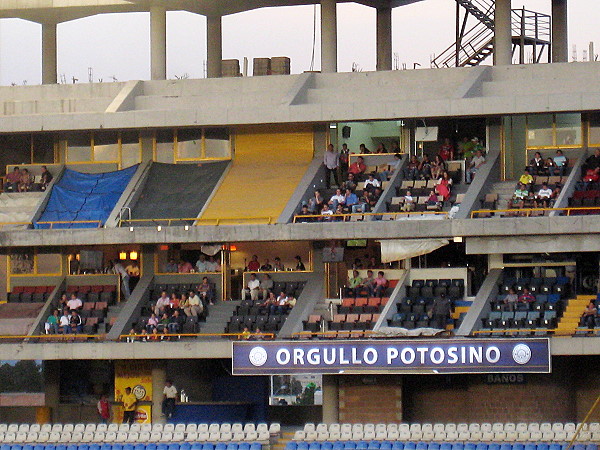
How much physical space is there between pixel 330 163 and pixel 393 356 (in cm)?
758

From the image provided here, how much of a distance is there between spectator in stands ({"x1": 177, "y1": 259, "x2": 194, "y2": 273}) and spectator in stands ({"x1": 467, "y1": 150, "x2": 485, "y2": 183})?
8408 millimetres

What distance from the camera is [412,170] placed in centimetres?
4381

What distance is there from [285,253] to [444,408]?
6.55 metres

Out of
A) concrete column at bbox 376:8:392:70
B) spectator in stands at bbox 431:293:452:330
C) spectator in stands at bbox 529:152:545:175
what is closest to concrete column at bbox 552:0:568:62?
Answer: concrete column at bbox 376:8:392:70

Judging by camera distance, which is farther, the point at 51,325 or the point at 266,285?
the point at 266,285

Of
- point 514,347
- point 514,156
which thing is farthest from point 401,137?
point 514,347

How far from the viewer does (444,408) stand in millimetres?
42062

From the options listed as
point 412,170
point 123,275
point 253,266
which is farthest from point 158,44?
point 412,170

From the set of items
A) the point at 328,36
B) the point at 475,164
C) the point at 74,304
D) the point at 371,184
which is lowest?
the point at 74,304

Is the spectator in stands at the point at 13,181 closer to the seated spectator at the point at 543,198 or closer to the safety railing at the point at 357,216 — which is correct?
the safety railing at the point at 357,216

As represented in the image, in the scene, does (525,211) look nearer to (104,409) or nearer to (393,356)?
(393,356)

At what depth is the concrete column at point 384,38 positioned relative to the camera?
52.3 m

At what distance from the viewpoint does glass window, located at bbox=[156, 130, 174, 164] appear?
4691 cm

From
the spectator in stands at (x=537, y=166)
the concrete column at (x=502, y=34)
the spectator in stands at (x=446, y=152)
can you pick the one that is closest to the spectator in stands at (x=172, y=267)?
the spectator in stands at (x=446, y=152)
